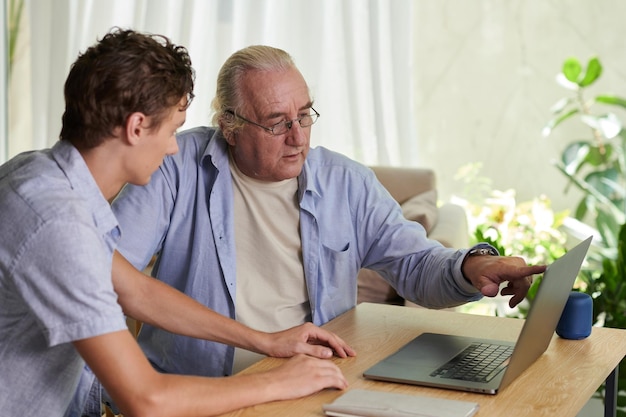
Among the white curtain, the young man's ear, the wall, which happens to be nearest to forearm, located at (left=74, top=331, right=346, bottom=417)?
the young man's ear

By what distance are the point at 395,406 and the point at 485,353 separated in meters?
0.41

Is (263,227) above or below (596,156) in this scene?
above

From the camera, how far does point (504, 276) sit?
206 cm

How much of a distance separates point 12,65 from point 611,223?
3186 mm

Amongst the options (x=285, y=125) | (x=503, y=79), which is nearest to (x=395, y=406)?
(x=285, y=125)

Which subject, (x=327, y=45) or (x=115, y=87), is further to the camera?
(x=327, y=45)

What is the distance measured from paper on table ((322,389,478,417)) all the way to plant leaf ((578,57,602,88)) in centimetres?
338

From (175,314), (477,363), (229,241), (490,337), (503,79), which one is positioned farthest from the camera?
(503,79)

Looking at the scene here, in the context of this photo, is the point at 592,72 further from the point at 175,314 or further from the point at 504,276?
the point at 175,314

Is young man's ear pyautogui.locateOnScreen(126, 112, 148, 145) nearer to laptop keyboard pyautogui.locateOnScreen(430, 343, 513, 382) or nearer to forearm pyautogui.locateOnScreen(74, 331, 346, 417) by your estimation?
forearm pyautogui.locateOnScreen(74, 331, 346, 417)

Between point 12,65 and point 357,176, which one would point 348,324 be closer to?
point 357,176

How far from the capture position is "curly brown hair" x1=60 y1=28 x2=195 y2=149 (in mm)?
1560

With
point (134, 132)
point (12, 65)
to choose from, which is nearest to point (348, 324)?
point (134, 132)

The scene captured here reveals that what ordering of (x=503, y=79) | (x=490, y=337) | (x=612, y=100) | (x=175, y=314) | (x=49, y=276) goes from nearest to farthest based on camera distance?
(x=49, y=276), (x=175, y=314), (x=490, y=337), (x=612, y=100), (x=503, y=79)
